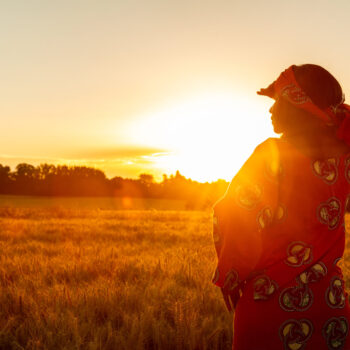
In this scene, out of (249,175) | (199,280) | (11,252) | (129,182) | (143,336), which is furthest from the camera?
(129,182)

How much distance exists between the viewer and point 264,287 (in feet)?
5.62

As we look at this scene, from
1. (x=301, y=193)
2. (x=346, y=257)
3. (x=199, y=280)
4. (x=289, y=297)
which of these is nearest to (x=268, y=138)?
(x=301, y=193)

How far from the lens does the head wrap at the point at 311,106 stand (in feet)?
5.56

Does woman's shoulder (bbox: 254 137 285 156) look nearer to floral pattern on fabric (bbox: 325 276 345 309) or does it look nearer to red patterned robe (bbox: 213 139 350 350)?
red patterned robe (bbox: 213 139 350 350)

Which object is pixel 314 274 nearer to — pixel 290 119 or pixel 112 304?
pixel 290 119

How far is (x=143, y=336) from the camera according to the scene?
3.17 metres

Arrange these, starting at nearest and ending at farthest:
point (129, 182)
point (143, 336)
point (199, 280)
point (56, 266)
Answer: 1. point (143, 336)
2. point (199, 280)
3. point (56, 266)
4. point (129, 182)

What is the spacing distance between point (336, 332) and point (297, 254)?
479 millimetres

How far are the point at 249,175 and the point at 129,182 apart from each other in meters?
52.5

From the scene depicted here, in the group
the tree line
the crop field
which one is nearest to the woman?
the crop field

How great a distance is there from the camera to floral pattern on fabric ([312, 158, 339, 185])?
1.75 metres

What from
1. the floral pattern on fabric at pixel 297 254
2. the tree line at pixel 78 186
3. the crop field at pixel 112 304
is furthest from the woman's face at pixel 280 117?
the tree line at pixel 78 186

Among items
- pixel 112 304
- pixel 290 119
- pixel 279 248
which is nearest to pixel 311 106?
pixel 290 119

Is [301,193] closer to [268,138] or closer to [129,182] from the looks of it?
[268,138]
